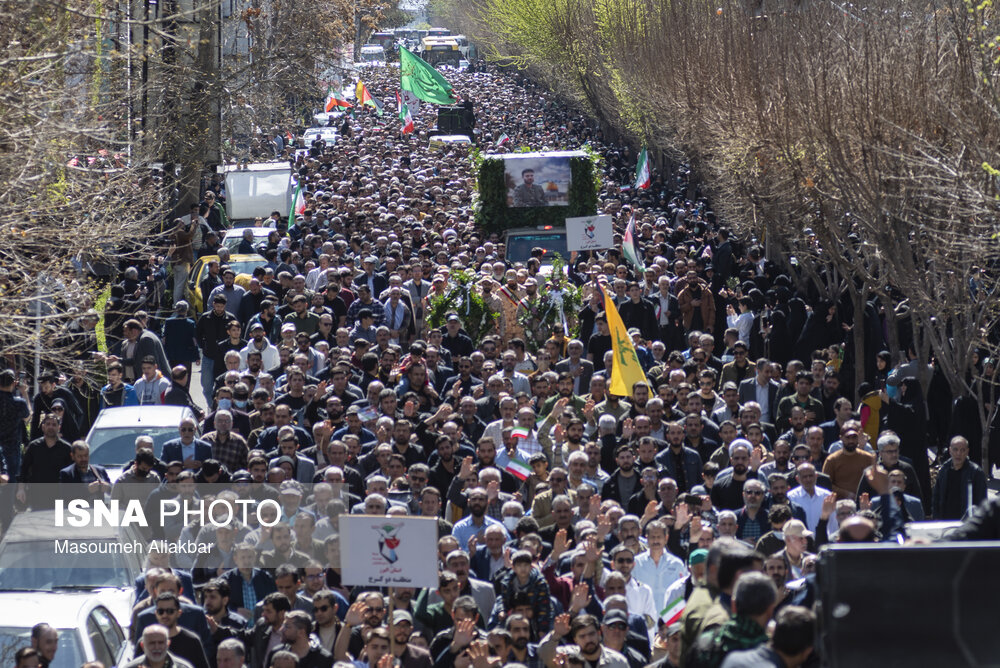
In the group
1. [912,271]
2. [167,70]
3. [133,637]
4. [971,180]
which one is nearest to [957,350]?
[912,271]

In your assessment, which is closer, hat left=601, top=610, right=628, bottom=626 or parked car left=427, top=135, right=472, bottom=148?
hat left=601, top=610, right=628, bottom=626

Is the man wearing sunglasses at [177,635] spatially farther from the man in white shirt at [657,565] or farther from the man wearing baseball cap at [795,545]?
the man wearing baseball cap at [795,545]

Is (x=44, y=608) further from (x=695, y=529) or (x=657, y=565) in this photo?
(x=695, y=529)

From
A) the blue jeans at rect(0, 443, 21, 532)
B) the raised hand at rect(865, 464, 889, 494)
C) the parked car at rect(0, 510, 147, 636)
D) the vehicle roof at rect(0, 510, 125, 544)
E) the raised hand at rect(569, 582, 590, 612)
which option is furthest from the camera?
the blue jeans at rect(0, 443, 21, 532)

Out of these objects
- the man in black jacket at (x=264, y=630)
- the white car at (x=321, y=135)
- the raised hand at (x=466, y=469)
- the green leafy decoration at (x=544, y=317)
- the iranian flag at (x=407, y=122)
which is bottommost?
the man in black jacket at (x=264, y=630)

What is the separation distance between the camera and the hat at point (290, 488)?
11.8 m

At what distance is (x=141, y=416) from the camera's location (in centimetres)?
1503

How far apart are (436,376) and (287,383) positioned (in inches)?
69.5

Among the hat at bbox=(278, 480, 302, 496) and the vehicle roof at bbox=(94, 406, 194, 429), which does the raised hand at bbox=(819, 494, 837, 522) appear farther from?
the vehicle roof at bbox=(94, 406, 194, 429)

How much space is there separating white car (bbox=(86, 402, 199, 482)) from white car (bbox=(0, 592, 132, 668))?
15.5 feet

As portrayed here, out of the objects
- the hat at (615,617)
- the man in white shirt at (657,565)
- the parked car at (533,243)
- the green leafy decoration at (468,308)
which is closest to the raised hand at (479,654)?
the hat at (615,617)

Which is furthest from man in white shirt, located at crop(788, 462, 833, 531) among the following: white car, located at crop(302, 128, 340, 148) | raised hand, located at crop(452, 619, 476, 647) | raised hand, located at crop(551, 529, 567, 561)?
white car, located at crop(302, 128, 340, 148)

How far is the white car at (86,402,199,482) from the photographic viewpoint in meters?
14.7

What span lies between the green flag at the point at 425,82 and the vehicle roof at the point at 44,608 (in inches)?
1051
